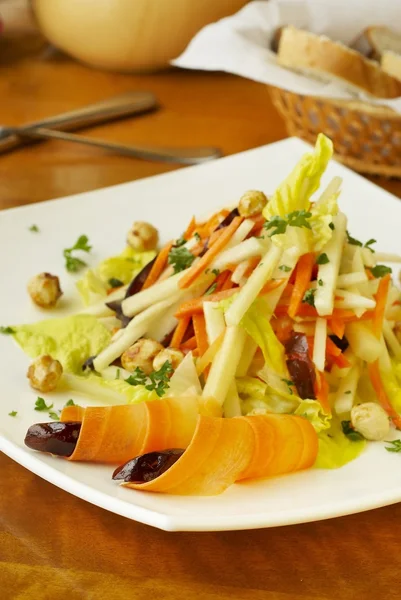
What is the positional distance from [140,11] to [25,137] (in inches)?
39.6

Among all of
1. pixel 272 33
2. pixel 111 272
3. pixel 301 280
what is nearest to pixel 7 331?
pixel 111 272

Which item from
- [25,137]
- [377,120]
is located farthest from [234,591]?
[25,137]

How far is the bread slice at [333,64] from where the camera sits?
3578 mm

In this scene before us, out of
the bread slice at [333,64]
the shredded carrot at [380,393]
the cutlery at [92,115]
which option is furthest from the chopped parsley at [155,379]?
the cutlery at [92,115]

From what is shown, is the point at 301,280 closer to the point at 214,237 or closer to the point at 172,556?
the point at 214,237

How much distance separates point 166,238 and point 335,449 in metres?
1.22

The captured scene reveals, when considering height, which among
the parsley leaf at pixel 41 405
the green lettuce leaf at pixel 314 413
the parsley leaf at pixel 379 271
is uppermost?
the parsley leaf at pixel 41 405

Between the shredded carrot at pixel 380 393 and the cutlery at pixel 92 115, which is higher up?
the cutlery at pixel 92 115

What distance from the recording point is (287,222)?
7.57 feet

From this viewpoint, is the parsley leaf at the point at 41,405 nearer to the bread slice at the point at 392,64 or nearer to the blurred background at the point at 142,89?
the blurred background at the point at 142,89

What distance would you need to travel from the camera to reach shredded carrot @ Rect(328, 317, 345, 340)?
2.31m

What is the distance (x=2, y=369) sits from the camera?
2.34 meters

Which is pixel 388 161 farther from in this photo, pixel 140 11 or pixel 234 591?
pixel 234 591

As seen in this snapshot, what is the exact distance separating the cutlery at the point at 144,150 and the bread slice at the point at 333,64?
515 millimetres
